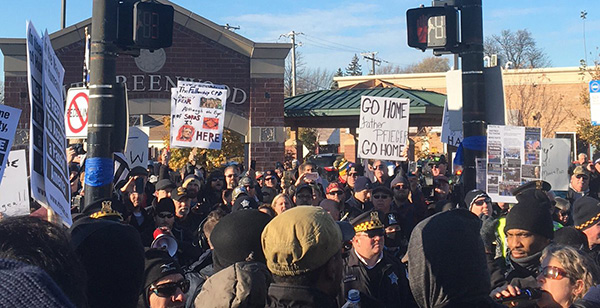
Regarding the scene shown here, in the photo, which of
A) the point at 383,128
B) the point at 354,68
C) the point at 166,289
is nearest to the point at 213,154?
the point at 383,128

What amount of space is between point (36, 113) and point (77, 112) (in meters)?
5.27

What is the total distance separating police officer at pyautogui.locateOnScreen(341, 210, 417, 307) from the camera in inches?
210

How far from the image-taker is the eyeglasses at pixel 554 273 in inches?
145

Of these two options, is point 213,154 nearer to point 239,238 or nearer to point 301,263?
point 239,238

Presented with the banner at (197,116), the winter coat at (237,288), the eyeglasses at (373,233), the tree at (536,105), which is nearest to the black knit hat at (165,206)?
the eyeglasses at (373,233)

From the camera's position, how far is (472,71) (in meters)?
8.06

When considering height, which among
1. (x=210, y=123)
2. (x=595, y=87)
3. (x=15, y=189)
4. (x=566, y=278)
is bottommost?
(x=566, y=278)

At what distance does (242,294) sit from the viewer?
320cm

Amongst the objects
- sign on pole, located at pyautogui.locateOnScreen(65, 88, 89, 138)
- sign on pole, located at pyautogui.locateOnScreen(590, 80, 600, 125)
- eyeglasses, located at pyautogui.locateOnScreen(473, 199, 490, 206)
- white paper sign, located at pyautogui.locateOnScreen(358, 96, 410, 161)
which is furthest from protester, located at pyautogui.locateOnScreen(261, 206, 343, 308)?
sign on pole, located at pyautogui.locateOnScreen(590, 80, 600, 125)

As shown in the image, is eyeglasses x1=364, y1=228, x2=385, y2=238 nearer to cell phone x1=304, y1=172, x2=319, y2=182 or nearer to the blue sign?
cell phone x1=304, y1=172, x2=319, y2=182

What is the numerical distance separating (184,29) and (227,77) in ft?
6.18

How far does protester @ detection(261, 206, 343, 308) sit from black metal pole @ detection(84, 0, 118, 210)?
4813mm

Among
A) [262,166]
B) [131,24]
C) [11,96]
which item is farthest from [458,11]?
[11,96]

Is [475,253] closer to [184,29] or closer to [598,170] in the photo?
[598,170]
